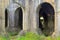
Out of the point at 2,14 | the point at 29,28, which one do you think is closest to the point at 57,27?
the point at 29,28

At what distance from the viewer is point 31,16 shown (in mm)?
19469

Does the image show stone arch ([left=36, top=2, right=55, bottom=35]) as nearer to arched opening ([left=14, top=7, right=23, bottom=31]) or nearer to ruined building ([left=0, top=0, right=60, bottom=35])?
ruined building ([left=0, top=0, right=60, bottom=35])

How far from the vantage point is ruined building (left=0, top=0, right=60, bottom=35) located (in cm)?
1850

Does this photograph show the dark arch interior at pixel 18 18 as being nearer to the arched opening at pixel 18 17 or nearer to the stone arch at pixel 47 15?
the arched opening at pixel 18 17

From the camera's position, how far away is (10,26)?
77.3 feet

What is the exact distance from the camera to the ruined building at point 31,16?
60.7ft

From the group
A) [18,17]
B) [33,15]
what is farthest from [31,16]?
[18,17]

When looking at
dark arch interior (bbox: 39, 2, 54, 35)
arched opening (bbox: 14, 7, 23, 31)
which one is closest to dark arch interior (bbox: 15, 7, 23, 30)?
arched opening (bbox: 14, 7, 23, 31)

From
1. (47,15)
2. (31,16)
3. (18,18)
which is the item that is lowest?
(18,18)

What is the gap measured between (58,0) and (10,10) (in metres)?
8.26

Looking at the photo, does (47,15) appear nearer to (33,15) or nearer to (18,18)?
(18,18)


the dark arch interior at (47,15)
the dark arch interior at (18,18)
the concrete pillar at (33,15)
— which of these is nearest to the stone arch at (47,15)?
the dark arch interior at (47,15)

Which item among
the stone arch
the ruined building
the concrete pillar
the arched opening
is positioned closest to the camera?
the ruined building

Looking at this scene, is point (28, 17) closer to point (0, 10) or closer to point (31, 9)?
point (31, 9)
